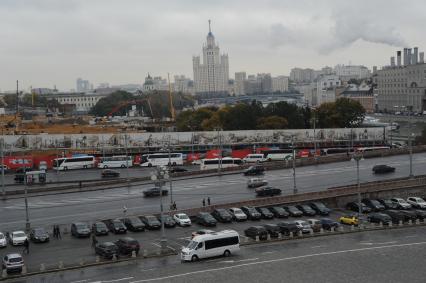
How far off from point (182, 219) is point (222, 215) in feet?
6.26

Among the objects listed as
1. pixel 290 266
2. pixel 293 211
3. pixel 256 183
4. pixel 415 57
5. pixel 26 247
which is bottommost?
pixel 290 266

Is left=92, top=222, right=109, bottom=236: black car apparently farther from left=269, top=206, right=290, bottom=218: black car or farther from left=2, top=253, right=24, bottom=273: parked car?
left=269, top=206, right=290, bottom=218: black car

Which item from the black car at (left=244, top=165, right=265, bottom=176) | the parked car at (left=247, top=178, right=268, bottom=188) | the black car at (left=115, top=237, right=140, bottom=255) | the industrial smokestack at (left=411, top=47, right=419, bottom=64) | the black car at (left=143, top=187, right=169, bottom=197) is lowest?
the black car at (left=115, top=237, right=140, bottom=255)

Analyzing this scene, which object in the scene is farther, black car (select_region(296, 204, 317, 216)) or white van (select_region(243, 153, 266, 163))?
white van (select_region(243, 153, 266, 163))

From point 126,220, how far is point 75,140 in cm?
3197

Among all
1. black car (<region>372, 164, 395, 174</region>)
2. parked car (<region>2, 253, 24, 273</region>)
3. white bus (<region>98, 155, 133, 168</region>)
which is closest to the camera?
parked car (<region>2, 253, 24, 273</region>)

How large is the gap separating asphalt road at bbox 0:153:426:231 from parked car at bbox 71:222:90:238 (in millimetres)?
2766

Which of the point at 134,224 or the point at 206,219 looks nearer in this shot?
the point at 134,224

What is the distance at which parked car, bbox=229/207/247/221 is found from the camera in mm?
26594

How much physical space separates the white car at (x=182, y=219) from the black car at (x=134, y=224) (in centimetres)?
183

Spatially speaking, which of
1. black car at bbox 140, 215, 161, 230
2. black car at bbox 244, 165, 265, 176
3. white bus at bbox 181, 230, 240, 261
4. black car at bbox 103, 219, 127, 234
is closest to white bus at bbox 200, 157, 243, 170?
black car at bbox 244, 165, 265, 176

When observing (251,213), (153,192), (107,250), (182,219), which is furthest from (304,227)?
(153,192)

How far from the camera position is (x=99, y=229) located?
79.0 feet

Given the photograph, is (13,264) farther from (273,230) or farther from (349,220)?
(349,220)
